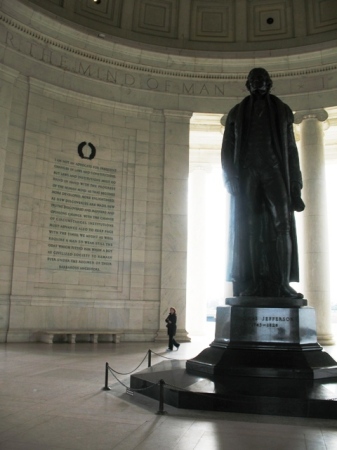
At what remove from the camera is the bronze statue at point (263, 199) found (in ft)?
28.0

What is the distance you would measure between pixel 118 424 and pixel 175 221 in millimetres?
14279

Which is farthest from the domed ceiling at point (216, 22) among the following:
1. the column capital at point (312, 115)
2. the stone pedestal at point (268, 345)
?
the stone pedestal at point (268, 345)

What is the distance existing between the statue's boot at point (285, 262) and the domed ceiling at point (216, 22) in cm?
1526

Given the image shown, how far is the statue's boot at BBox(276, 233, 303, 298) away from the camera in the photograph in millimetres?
8352

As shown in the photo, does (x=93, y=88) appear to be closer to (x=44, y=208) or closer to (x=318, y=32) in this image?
Answer: (x=44, y=208)

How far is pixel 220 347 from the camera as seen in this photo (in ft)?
26.8

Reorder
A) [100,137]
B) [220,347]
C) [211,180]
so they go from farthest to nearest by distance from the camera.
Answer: [211,180], [100,137], [220,347]

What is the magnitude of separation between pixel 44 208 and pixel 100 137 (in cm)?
395

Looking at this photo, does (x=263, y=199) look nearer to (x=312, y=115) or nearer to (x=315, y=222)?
(x=315, y=222)

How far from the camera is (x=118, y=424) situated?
19.9 feet

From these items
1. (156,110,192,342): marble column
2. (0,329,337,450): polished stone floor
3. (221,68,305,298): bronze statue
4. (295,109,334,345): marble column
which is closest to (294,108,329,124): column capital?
(295,109,334,345): marble column

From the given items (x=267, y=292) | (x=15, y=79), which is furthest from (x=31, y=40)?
(x=267, y=292)

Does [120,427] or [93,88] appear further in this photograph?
[93,88]

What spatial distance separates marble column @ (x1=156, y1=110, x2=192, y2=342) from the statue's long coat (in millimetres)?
10665
